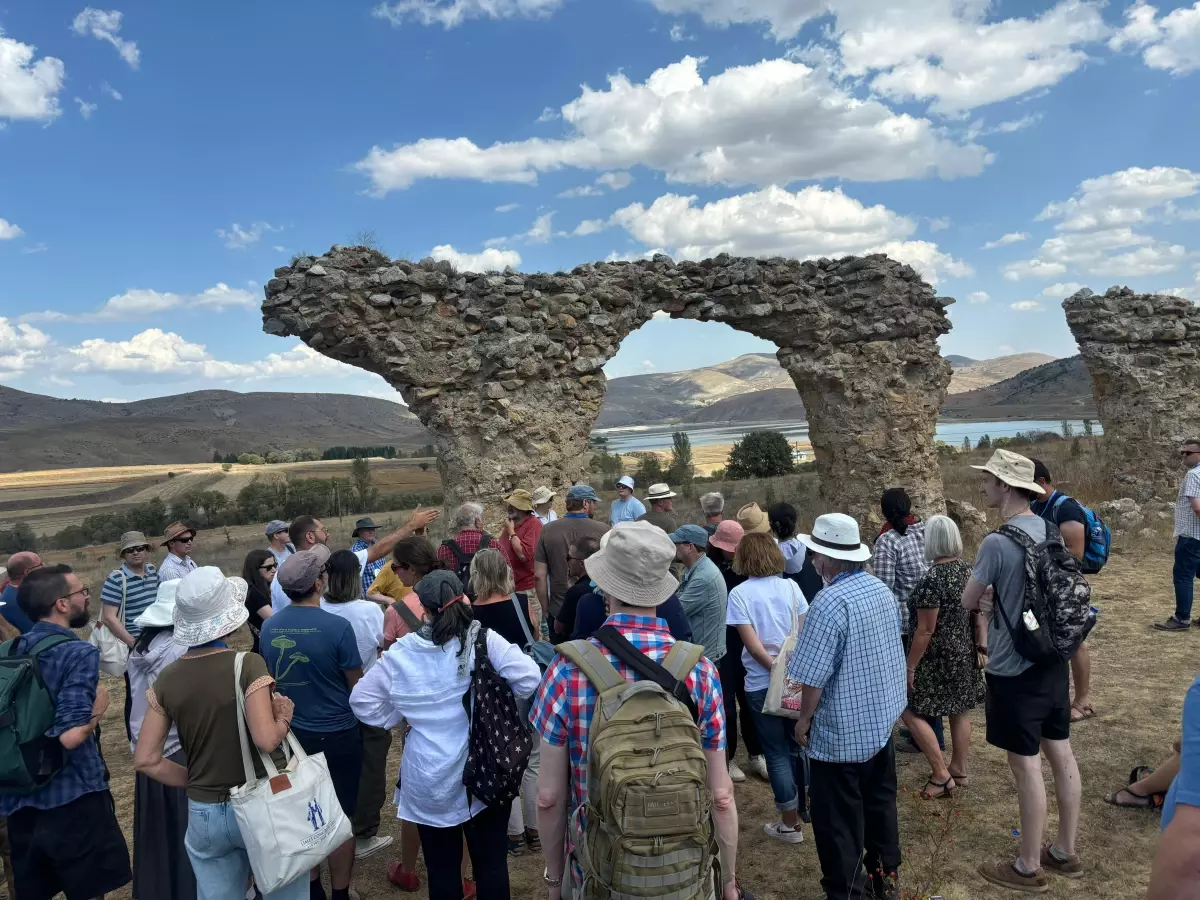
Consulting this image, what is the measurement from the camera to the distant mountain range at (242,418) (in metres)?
74.3

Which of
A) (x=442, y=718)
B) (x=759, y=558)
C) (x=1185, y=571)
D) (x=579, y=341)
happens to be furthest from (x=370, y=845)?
Answer: (x=1185, y=571)

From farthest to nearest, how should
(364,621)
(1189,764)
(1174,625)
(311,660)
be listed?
(1174,625), (364,621), (311,660), (1189,764)

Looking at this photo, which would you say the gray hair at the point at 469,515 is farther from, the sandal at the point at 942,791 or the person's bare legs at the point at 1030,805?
the person's bare legs at the point at 1030,805

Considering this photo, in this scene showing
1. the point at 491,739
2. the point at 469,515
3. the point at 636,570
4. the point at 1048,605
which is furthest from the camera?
the point at 469,515

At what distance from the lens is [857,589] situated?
11.0ft

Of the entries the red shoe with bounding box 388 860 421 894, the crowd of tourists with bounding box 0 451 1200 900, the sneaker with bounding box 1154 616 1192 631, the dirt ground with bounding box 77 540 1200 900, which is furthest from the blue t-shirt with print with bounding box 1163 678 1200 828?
the sneaker with bounding box 1154 616 1192 631

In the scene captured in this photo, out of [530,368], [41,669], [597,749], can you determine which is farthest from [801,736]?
[530,368]

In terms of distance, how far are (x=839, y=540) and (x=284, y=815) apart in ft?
8.93

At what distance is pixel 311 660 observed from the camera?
3650 mm

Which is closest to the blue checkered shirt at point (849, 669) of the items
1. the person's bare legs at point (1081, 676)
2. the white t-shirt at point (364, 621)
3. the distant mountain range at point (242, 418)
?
the white t-shirt at point (364, 621)

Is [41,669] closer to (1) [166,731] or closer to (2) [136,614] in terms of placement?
(1) [166,731]

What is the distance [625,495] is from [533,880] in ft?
14.4

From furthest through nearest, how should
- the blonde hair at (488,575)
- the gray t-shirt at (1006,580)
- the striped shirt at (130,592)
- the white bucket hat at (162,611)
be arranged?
the striped shirt at (130,592)
the blonde hair at (488,575)
the white bucket hat at (162,611)
the gray t-shirt at (1006,580)

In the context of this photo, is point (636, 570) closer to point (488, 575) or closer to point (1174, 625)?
point (488, 575)
